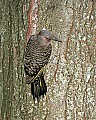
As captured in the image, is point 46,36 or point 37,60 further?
point 37,60

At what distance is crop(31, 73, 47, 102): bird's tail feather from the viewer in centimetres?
245

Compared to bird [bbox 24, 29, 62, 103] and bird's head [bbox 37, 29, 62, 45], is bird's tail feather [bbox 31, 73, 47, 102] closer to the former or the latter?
bird [bbox 24, 29, 62, 103]

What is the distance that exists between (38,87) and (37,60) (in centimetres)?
19

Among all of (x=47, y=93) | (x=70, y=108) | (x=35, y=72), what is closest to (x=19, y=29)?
(x=35, y=72)

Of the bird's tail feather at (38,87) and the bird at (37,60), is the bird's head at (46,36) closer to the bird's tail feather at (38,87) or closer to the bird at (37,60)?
the bird at (37,60)

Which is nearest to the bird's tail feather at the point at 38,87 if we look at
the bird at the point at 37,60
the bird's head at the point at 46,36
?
the bird at the point at 37,60

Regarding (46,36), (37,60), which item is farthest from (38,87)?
(46,36)

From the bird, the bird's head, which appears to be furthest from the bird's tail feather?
the bird's head

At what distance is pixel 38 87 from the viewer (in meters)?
2.52

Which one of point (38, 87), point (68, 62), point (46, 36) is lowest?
point (38, 87)

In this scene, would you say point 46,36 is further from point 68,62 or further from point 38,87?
point 38,87

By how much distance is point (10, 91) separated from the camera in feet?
8.57

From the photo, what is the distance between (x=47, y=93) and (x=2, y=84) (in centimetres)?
41

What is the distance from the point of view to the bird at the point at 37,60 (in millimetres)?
2420
